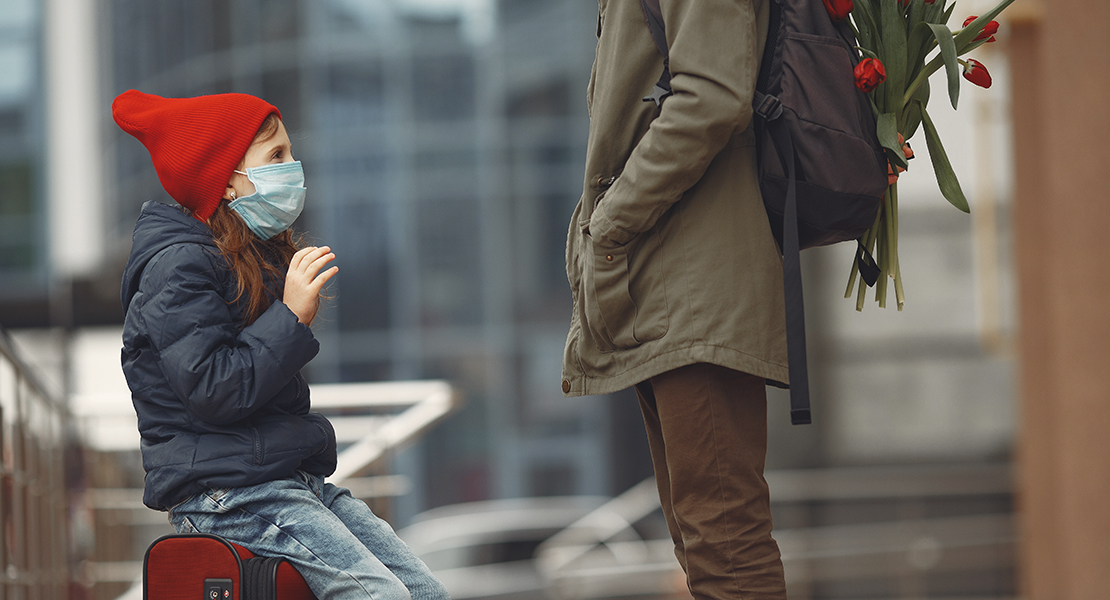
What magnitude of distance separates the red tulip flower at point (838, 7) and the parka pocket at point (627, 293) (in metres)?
0.55

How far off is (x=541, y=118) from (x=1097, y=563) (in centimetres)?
966

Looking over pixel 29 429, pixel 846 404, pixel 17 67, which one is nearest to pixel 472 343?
pixel 846 404

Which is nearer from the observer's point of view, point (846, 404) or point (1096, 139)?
point (1096, 139)

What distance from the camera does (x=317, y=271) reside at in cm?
212

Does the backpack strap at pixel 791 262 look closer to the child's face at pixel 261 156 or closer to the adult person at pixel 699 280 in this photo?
the adult person at pixel 699 280

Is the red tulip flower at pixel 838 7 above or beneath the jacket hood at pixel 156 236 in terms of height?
above

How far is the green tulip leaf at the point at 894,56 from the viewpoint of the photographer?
2.08 m

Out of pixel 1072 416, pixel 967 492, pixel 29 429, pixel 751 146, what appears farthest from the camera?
pixel 967 492

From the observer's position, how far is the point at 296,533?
2027mm

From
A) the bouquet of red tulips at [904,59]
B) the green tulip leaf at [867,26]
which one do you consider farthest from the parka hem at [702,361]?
the green tulip leaf at [867,26]

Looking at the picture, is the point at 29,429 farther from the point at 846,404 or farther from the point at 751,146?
the point at 846,404

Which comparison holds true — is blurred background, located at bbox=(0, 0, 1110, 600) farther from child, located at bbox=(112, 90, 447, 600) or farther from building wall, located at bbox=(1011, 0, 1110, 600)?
child, located at bbox=(112, 90, 447, 600)

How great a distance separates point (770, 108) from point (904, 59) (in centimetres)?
31

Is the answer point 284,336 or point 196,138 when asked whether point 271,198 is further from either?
point 284,336
